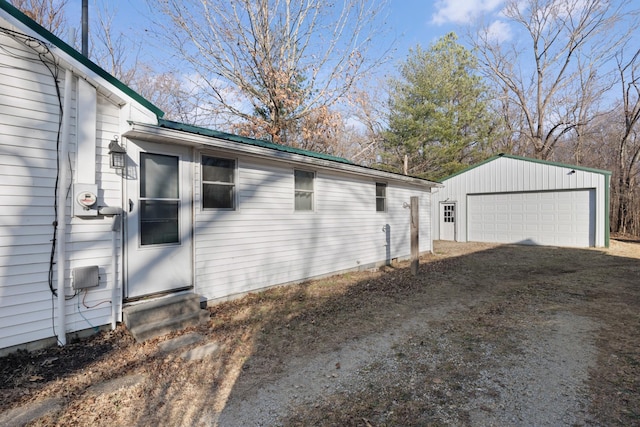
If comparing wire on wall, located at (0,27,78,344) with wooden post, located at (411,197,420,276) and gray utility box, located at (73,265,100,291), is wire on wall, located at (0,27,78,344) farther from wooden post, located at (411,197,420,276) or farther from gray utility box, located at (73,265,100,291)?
wooden post, located at (411,197,420,276)

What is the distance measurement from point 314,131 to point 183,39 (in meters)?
6.00

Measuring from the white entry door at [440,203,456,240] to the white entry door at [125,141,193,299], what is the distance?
14.0 m

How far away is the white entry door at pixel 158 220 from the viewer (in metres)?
4.25

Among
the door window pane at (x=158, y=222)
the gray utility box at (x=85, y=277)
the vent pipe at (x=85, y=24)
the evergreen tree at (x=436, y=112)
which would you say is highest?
the evergreen tree at (x=436, y=112)

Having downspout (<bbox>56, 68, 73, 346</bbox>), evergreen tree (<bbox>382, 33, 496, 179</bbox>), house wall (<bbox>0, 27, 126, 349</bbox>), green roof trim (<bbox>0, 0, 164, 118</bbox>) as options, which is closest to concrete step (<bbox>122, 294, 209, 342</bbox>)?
house wall (<bbox>0, 27, 126, 349</bbox>)

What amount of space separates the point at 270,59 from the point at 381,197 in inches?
294

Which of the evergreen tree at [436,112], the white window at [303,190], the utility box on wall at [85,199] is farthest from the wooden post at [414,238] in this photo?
the evergreen tree at [436,112]

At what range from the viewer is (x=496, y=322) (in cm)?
448

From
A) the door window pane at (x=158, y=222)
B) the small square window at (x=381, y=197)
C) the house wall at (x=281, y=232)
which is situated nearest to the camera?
the door window pane at (x=158, y=222)

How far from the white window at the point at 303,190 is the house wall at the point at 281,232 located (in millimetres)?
135

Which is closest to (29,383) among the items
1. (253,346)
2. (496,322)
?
(253,346)

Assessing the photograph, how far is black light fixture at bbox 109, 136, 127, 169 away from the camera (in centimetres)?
394

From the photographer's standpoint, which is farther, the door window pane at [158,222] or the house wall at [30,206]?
the door window pane at [158,222]

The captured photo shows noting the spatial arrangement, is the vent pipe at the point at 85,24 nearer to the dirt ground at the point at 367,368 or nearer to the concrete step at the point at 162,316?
the concrete step at the point at 162,316
